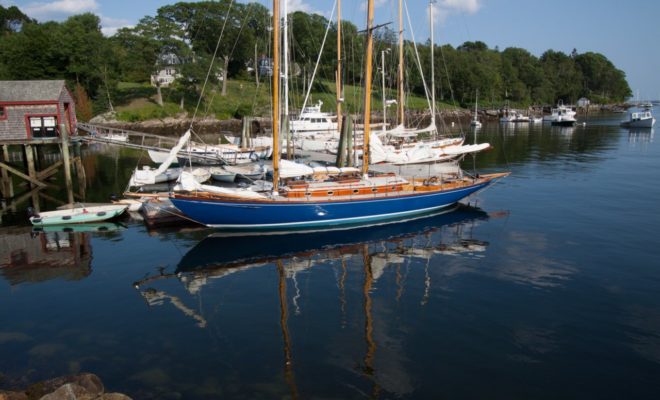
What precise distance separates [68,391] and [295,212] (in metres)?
16.8

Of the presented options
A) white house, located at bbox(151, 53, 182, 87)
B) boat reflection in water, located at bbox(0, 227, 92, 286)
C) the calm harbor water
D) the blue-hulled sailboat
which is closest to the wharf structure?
the calm harbor water

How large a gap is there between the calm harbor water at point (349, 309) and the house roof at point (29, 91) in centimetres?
1109

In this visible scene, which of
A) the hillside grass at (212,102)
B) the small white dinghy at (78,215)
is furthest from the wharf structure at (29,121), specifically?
the hillside grass at (212,102)

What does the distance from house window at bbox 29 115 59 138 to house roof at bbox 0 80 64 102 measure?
1532mm

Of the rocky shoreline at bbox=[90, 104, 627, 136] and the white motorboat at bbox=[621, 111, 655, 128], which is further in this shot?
the white motorboat at bbox=[621, 111, 655, 128]

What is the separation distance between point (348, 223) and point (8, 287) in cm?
1684

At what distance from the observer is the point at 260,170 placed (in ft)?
129

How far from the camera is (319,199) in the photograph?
26641 mm

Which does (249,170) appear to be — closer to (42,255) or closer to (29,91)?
(29,91)

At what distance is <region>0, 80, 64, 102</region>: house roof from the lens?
3641 centimetres

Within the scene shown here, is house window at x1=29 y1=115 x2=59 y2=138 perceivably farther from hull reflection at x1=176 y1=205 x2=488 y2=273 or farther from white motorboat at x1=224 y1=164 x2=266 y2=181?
hull reflection at x1=176 y1=205 x2=488 y2=273

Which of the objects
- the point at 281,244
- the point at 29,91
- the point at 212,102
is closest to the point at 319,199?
the point at 281,244

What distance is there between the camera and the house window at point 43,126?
37.2m

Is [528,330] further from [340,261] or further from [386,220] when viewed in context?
[386,220]
